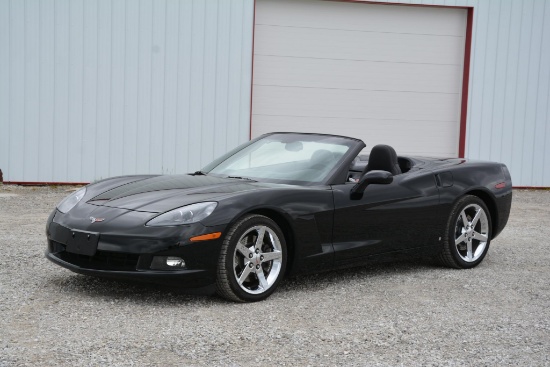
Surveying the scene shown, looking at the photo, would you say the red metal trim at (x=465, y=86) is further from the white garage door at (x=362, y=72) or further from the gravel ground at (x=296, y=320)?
the gravel ground at (x=296, y=320)

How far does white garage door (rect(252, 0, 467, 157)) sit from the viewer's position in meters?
14.1

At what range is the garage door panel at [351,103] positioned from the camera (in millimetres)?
14148

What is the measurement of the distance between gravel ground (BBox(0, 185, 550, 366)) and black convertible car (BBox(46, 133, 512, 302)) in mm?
221

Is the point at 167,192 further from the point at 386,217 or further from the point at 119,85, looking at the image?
the point at 119,85

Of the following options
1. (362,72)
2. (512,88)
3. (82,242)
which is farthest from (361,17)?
(82,242)

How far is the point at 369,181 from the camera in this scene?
628cm

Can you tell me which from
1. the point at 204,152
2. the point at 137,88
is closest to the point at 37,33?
the point at 137,88

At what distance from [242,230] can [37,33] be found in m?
8.64

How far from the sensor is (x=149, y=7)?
44.1 feet

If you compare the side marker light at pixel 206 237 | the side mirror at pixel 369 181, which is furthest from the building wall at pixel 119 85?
the side marker light at pixel 206 237

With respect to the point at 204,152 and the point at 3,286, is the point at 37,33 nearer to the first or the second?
the point at 204,152

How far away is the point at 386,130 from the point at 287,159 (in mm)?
8130

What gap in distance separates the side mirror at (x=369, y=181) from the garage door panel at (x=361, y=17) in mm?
8103

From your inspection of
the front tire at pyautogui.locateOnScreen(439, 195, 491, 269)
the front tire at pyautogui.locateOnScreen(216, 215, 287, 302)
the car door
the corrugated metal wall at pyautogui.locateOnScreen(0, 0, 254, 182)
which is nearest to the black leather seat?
the car door
